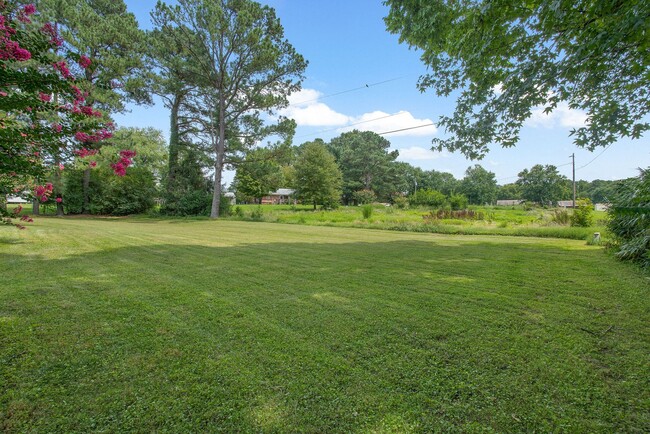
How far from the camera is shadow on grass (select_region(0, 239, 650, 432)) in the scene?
1.54 meters

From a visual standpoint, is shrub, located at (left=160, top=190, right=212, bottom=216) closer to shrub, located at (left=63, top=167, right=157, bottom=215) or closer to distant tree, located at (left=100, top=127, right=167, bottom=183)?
shrub, located at (left=63, top=167, right=157, bottom=215)

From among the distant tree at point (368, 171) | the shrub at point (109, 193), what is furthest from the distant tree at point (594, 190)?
the shrub at point (109, 193)

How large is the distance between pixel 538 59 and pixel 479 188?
66.4 metres

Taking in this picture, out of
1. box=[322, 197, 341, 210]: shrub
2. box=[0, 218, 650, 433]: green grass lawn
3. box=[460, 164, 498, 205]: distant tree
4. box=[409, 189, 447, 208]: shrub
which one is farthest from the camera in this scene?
box=[460, 164, 498, 205]: distant tree

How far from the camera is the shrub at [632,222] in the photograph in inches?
192

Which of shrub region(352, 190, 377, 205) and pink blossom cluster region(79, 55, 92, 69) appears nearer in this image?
pink blossom cluster region(79, 55, 92, 69)

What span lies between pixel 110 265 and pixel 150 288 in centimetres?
171

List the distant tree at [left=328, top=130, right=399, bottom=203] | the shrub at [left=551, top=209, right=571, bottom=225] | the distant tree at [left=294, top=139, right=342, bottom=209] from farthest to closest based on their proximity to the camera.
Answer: the distant tree at [left=328, top=130, right=399, bottom=203], the distant tree at [left=294, top=139, right=342, bottom=209], the shrub at [left=551, top=209, right=571, bottom=225]

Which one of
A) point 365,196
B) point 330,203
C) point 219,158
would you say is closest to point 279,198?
point 365,196

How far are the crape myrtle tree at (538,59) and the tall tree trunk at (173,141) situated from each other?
18.6 metres

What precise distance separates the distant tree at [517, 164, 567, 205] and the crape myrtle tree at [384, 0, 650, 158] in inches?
2637

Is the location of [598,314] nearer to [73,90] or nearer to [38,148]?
[73,90]

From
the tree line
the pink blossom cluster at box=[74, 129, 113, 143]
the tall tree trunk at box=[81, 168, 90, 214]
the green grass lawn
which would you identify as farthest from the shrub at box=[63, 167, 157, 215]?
the pink blossom cluster at box=[74, 129, 113, 143]

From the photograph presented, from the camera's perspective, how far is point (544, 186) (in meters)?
60.0
